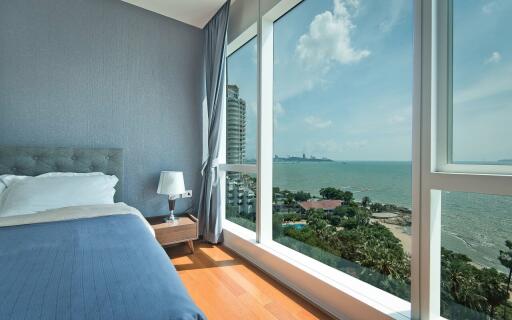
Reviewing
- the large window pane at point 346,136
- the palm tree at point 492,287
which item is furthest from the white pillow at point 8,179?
the palm tree at point 492,287

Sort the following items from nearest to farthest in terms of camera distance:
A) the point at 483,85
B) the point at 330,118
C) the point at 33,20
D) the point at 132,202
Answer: the point at 483,85 < the point at 330,118 < the point at 33,20 < the point at 132,202

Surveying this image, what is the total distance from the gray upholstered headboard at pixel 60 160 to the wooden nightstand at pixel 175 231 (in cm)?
56

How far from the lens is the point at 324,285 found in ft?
5.68

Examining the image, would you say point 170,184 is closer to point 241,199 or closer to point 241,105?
point 241,199

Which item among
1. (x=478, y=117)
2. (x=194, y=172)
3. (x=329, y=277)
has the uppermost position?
(x=478, y=117)

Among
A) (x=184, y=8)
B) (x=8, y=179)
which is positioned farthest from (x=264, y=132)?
(x=8, y=179)

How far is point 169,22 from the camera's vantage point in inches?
120

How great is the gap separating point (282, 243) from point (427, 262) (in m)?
1.37

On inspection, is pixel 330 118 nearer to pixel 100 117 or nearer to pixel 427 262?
pixel 427 262

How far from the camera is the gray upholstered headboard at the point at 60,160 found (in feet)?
7.36

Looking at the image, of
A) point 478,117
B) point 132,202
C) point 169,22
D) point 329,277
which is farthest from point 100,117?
point 478,117

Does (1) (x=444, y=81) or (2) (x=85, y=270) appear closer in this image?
(2) (x=85, y=270)

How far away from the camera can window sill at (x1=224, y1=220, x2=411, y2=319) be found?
1.45 meters

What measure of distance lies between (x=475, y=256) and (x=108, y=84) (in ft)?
11.0
